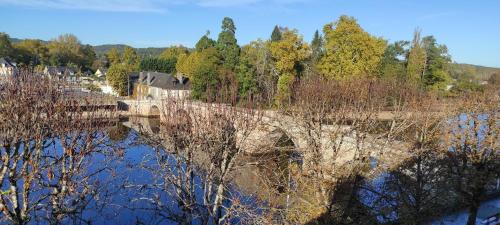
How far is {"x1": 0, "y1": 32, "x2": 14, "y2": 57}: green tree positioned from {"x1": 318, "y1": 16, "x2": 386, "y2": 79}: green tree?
237 ft

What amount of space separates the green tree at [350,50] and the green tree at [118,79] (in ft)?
106

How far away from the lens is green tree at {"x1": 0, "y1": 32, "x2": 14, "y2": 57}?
82.5 m

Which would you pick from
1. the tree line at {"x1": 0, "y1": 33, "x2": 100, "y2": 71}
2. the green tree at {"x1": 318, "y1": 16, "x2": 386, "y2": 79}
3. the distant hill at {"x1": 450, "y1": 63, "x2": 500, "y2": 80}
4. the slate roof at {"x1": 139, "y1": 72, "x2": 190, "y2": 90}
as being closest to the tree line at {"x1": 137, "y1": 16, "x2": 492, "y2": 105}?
the green tree at {"x1": 318, "y1": 16, "x2": 386, "y2": 79}

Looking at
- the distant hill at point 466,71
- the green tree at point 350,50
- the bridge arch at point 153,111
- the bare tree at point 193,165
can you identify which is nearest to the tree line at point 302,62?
the green tree at point 350,50

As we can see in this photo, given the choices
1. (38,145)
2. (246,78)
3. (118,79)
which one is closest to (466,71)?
(246,78)

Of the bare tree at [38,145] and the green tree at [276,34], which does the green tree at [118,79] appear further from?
the bare tree at [38,145]

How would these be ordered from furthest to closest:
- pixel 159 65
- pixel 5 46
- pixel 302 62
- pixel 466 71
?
1. pixel 466 71
2. pixel 5 46
3. pixel 159 65
4. pixel 302 62

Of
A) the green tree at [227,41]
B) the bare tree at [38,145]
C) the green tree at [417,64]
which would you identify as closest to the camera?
the bare tree at [38,145]

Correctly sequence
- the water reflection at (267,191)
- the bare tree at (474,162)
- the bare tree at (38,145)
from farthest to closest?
the bare tree at (474,162)
the water reflection at (267,191)
the bare tree at (38,145)

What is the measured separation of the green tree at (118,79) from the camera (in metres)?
58.8

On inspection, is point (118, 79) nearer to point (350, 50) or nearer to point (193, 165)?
point (350, 50)

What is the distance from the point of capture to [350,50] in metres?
41.0

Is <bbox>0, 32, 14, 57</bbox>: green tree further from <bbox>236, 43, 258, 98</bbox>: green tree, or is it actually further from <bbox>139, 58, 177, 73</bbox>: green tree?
<bbox>236, 43, 258, 98</bbox>: green tree

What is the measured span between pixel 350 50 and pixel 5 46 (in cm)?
7539
